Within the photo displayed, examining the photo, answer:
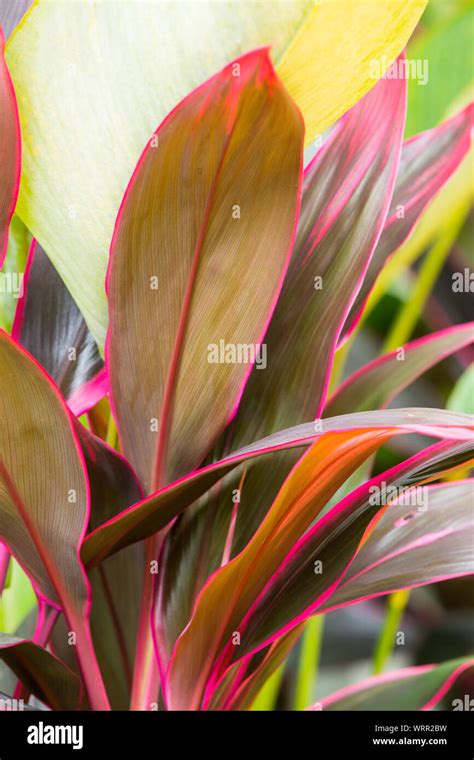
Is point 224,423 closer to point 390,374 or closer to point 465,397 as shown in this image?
point 390,374

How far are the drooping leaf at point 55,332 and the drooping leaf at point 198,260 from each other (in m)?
0.08

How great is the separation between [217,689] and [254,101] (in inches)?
14.8

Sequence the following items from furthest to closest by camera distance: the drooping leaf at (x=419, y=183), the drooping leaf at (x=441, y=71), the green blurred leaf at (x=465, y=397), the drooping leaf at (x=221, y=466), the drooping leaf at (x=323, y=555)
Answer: the drooping leaf at (x=441, y=71), the green blurred leaf at (x=465, y=397), the drooping leaf at (x=419, y=183), the drooping leaf at (x=323, y=555), the drooping leaf at (x=221, y=466)

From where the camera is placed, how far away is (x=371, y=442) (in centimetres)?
36

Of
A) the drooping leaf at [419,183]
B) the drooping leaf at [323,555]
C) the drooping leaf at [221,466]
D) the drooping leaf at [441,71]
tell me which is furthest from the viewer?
the drooping leaf at [441,71]

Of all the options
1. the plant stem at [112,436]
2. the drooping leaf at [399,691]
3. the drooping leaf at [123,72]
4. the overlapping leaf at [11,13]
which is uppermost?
the overlapping leaf at [11,13]

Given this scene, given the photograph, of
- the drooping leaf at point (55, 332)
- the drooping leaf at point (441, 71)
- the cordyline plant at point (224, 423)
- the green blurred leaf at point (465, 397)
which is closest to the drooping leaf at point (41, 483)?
the cordyline plant at point (224, 423)

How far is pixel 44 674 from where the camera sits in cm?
44

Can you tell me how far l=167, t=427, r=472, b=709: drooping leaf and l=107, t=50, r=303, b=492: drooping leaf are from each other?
8 cm

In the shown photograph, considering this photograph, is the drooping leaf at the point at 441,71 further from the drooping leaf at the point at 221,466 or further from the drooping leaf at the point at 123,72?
the drooping leaf at the point at 221,466

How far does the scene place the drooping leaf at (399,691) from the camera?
0.55 m

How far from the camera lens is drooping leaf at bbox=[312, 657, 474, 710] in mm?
555

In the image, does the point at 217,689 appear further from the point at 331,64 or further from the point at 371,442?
the point at 331,64
